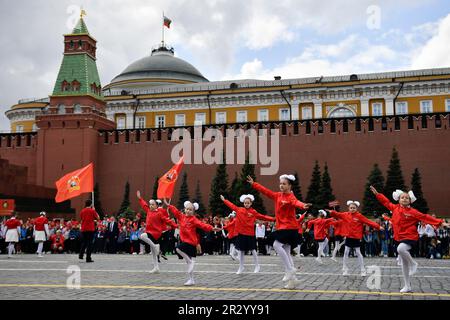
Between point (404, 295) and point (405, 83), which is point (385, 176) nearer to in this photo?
point (405, 83)

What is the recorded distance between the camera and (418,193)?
125 feet

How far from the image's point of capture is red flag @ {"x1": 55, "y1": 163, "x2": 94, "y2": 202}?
22469 mm

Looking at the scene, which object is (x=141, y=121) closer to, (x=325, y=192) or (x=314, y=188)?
(x=314, y=188)

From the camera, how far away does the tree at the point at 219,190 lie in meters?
41.8

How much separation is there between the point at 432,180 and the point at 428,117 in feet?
16.3

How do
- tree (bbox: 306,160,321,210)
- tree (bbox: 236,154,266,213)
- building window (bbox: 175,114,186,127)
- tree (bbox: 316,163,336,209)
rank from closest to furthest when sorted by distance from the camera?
tree (bbox: 316,163,336,209) → tree (bbox: 306,160,321,210) → tree (bbox: 236,154,266,213) → building window (bbox: 175,114,186,127)

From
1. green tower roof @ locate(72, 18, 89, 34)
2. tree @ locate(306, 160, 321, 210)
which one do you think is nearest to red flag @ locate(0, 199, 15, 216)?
tree @ locate(306, 160, 321, 210)

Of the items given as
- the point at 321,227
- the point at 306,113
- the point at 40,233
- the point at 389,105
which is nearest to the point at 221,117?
the point at 306,113

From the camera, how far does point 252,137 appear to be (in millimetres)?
45562

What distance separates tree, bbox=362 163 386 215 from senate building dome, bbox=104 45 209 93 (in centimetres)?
3684

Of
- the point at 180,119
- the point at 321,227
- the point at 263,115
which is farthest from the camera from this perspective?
the point at 180,119

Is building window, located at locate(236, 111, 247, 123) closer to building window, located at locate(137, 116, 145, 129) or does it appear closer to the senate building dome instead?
building window, located at locate(137, 116, 145, 129)

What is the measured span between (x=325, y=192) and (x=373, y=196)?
343 centimetres
